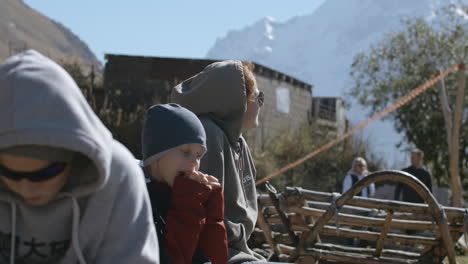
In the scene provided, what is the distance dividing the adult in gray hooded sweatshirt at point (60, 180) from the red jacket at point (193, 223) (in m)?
0.40

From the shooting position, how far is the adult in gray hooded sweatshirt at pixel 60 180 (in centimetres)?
147

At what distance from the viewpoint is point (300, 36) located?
197500 mm

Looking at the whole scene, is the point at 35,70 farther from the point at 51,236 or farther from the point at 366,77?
the point at 366,77

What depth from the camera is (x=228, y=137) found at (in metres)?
2.78

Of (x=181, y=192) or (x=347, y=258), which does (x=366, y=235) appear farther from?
(x=181, y=192)

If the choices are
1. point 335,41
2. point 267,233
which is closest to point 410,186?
point 267,233

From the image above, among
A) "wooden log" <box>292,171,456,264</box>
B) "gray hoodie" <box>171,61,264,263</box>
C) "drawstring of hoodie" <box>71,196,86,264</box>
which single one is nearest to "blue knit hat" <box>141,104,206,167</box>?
"gray hoodie" <box>171,61,264,263</box>

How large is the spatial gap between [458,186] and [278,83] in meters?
16.5

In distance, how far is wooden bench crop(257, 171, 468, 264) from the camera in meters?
4.80

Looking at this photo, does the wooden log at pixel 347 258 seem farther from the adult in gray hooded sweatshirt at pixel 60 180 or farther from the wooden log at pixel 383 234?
the adult in gray hooded sweatshirt at pixel 60 180

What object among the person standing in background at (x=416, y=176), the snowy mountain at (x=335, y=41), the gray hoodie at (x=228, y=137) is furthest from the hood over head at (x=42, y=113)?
the snowy mountain at (x=335, y=41)

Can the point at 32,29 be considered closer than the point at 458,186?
No

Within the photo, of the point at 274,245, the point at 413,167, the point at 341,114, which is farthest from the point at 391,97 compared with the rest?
the point at 274,245

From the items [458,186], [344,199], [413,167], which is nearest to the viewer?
[344,199]
